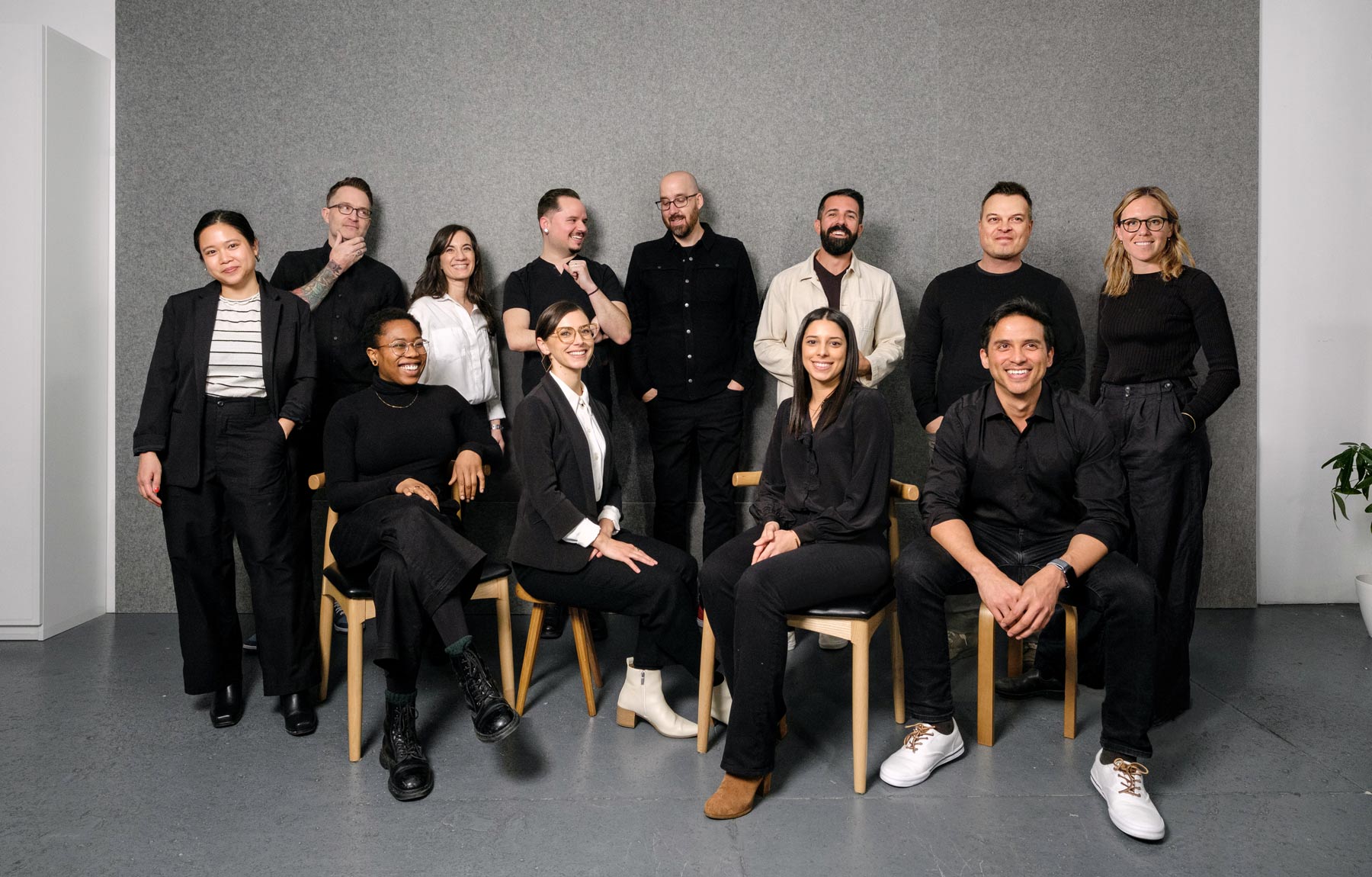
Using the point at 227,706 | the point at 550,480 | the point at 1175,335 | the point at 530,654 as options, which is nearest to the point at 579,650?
the point at 530,654

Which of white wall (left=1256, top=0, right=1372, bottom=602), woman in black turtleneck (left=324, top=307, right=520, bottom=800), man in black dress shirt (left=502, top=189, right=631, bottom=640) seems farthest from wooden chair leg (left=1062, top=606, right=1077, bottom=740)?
white wall (left=1256, top=0, right=1372, bottom=602)

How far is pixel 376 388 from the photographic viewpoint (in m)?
2.91

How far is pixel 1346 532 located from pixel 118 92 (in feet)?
18.7

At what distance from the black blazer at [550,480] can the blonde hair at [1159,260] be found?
1.75 m

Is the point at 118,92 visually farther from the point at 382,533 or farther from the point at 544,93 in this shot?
the point at 382,533

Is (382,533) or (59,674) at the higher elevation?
(382,533)

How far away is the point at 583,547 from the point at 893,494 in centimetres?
92

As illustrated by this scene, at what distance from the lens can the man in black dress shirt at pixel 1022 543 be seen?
226 cm

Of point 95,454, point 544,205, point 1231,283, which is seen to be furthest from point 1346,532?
A: point 95,454

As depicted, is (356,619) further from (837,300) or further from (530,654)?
(837,300)

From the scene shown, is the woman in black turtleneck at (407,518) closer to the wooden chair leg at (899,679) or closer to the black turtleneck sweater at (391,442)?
the black turtleneck sweater at (391,442)

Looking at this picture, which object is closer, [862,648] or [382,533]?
[862,648]

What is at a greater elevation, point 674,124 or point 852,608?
point 674,124

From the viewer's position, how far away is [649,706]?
2.70 meters
